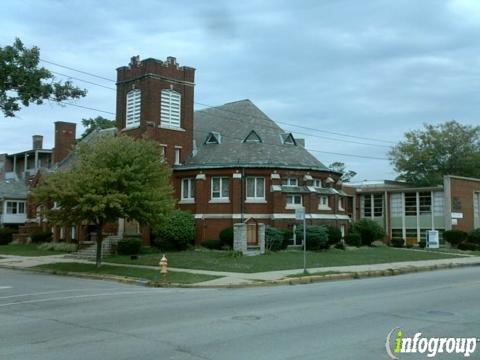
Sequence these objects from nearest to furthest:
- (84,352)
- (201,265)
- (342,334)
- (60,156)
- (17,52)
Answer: (84,352) < (342,334) < (17,52) < (201,265) < (60,156)

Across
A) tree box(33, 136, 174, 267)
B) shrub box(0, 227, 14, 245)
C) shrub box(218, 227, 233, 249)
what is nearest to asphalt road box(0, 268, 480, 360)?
tree box(33, 136, 174, 267)

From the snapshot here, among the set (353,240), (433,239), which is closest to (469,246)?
(433,239)

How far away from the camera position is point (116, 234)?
37.2 m

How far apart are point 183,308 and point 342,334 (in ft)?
15.5

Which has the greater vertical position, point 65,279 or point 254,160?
point 254,160

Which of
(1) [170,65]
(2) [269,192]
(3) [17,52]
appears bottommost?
(2) [269,192]

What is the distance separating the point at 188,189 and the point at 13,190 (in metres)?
27.0

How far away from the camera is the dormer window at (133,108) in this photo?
Result: 39406 mm

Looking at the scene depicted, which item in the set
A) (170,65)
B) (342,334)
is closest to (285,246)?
(170,65)

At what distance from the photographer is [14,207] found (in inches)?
2253

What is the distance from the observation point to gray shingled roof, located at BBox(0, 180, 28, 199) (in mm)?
56700

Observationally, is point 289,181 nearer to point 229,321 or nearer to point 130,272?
point 130,272

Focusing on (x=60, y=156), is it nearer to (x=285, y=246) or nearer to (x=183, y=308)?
(x=285, y=246)

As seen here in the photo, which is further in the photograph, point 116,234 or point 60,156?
point 60,156
